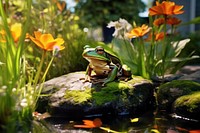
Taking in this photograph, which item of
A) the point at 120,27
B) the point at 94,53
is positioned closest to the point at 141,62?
the point at 120,27

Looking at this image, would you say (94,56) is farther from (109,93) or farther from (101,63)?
(109,93)

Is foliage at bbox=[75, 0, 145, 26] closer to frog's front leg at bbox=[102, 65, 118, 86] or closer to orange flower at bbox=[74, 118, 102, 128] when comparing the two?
frog's front leg at bbox=[102, 65, 118, 86]

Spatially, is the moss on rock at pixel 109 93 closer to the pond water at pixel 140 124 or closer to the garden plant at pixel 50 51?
the pond water at pixel 140 124

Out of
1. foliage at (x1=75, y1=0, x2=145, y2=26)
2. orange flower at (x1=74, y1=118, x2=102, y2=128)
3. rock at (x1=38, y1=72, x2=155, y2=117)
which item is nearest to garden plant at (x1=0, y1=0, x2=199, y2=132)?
rock at (x1=38, y1=72, x2=155, y2=117)

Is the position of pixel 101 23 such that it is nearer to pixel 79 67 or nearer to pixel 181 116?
pixel 79 67

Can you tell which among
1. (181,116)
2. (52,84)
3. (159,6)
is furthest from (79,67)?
(181,116)
